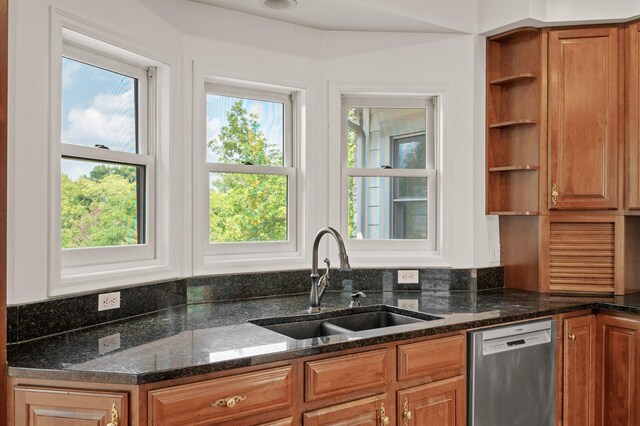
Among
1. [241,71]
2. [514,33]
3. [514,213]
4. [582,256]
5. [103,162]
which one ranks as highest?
[514,33]

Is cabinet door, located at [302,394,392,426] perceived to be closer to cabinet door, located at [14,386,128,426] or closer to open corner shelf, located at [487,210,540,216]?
cabinet door, located at [14,386,128,426]

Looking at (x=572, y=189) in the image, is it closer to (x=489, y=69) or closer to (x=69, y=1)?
(x=489, y=69)

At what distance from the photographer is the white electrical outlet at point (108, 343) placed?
176 centimetres

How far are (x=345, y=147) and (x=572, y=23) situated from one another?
145 centimetres

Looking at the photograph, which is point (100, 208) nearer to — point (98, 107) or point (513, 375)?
point (98, 107)

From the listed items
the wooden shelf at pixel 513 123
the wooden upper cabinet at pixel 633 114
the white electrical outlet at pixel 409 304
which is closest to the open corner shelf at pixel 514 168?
the wooden shelf at pixel 513 123

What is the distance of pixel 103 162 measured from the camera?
2322 mm

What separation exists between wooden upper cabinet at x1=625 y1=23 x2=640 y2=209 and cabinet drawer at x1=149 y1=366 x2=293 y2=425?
222cm

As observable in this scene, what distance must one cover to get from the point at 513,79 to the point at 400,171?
84 cm

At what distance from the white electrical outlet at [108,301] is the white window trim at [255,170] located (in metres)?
0.48

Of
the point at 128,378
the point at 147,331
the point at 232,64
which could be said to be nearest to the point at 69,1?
the point at 232,64

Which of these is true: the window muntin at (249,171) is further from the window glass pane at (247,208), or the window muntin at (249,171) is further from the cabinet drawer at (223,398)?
the cabinet drawer at (223,398)

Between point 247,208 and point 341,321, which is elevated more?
point 247,208

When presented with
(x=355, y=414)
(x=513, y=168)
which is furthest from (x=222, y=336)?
(x=513, y=168)
